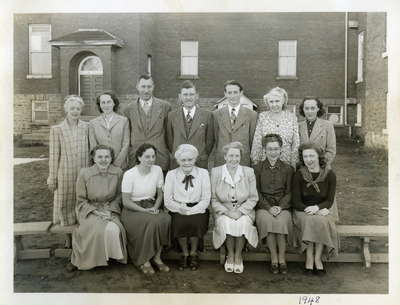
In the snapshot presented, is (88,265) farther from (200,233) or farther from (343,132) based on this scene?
(343,132)

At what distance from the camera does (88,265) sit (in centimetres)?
300

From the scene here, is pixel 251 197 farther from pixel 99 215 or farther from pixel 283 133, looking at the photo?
pixel 99 215

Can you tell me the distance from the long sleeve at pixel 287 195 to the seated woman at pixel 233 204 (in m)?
0.21

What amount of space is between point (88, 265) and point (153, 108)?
1.36m

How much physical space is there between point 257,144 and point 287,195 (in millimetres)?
494

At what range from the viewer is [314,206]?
3080 millimetres

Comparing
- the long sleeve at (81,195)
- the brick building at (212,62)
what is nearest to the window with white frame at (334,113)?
the brick building at (212,62)

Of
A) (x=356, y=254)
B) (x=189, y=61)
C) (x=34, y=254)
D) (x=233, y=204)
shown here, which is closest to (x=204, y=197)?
(x=233, y=204)

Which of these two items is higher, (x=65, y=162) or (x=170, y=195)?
(x=65, y=162)

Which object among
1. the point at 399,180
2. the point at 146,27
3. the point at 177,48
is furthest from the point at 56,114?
the point at 399,180

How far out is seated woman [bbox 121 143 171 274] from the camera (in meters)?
3.00

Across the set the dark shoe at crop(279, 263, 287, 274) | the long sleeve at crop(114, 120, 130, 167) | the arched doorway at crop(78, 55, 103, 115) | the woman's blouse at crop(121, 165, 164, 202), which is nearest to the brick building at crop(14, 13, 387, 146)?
the arched doorway at crop(78, 55, 103, 115)

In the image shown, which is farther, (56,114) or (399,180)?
(56,114)

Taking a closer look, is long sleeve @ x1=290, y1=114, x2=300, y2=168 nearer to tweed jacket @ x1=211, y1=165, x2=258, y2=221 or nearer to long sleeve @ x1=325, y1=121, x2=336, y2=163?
long sleeve @ x1=325, y1=121, x2=336, y2=163
